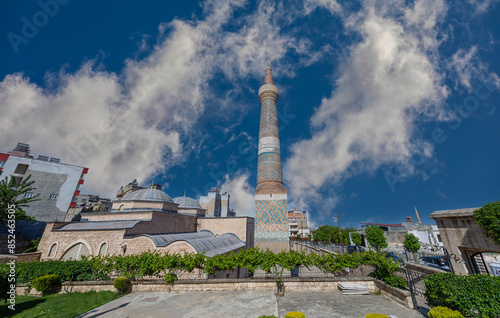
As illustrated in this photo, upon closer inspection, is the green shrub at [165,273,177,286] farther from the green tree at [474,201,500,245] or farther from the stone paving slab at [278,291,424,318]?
the green tree at [474,201,500,245]

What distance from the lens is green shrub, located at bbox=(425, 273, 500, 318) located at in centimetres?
566

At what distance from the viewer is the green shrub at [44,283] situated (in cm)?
941

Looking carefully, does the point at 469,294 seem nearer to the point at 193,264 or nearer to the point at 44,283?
the point at 193,264

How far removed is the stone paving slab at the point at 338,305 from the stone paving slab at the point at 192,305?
0.84 metres

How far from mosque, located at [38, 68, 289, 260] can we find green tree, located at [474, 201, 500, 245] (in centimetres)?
1065

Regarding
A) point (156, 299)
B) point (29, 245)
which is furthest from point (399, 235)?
point (29, 245)

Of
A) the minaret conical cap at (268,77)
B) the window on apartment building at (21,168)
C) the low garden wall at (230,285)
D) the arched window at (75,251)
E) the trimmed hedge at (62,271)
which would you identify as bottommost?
the low garden wall at (230,285)

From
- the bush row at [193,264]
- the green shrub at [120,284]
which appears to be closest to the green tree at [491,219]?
the bush row at [193,264]

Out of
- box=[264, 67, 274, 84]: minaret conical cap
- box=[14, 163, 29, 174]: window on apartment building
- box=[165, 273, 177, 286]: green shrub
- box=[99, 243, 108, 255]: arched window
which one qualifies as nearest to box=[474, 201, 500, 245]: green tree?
box=[165, 273, 177, 286]: green shrub

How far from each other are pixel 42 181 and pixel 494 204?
48.7m

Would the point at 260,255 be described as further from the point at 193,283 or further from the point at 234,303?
the point at 193,283

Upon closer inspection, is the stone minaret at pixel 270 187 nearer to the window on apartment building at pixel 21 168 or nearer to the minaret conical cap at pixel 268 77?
the minaret conical cap at pixel 268 77

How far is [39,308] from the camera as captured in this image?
7996 millimetres

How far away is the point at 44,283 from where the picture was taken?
9477mm
